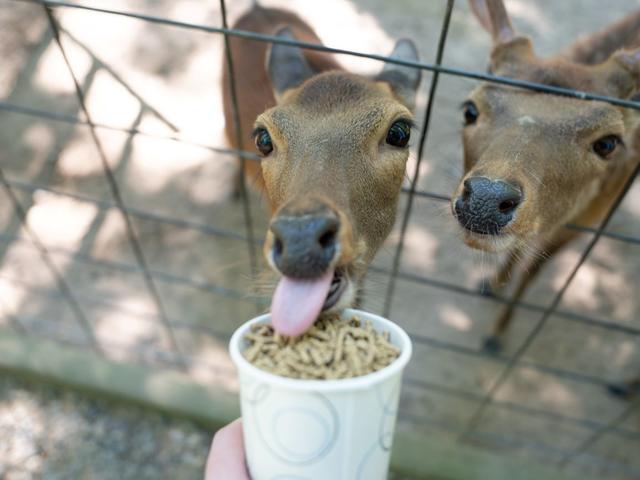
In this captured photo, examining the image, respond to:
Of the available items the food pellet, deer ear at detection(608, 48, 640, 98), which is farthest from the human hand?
deer ear at detection(608, 48, 640, 98)

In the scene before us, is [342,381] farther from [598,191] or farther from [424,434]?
[424,434]

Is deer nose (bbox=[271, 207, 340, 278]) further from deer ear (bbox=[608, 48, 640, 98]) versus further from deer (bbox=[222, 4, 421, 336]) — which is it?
deer ear (bbox=[608, 48, 640, 98])

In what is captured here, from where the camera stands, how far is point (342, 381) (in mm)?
1287

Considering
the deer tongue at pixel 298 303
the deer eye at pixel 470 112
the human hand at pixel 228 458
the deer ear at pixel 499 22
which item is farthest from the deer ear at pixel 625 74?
the human hand at pixel 228 458

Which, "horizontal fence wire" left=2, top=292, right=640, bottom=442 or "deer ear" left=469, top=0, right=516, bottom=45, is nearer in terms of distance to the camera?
"deer ear" left=469, top=0, right=516, bottom=45

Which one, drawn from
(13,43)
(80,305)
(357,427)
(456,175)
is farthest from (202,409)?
(13,43)

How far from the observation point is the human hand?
1.64m

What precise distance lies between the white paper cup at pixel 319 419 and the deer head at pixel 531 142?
2.90ft

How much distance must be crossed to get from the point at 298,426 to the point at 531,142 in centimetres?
155

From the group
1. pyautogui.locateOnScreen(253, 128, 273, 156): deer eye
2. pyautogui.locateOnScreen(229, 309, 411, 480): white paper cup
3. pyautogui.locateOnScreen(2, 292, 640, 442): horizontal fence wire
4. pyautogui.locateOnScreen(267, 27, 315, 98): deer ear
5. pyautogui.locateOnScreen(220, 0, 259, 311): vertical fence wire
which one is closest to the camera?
pyautogui.locateOnScreen(229, 309, 411, 480): white paper cup

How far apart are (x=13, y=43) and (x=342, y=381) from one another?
17.9 ft

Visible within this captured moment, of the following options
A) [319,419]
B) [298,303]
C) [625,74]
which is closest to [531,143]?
[625,74]

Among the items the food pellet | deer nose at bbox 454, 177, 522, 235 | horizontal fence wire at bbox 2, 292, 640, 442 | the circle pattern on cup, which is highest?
deer nose at bbox 454, 177, 522, 235

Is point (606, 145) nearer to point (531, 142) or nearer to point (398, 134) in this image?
point (531, 142)
